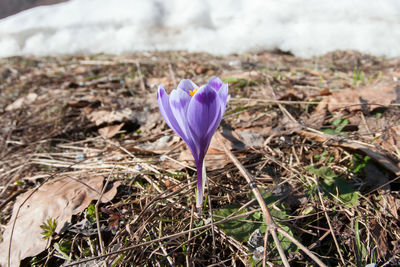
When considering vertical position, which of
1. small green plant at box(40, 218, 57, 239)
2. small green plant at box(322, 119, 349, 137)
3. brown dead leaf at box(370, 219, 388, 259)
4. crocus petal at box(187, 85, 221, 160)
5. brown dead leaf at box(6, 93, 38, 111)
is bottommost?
brown dead leaf at box(370, 219, 388, 259)

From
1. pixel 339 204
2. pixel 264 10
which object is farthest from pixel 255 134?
pixel 264 10

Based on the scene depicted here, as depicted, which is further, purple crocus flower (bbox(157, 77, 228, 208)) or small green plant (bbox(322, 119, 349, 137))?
small green plant (bbox(322, 119, 349, 137))

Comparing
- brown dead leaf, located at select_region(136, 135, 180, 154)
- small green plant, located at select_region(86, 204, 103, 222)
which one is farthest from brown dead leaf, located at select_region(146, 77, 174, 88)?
small green plant, located at select_region(86, 204, 103, 222)

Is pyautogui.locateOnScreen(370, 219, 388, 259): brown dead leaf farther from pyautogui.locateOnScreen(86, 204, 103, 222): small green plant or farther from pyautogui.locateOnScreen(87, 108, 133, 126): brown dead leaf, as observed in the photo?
pyautogui.locateOnScreen(87, 108, 133, 126): brown dead leaf

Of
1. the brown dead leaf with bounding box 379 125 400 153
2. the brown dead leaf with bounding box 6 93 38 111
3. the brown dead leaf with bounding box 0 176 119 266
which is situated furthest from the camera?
the brown dead leaf with bounding box 6 93 38 111

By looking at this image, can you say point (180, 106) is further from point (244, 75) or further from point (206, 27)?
point (206, 27)

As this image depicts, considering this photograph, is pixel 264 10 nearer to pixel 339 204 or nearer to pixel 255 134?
pixel 255 134
